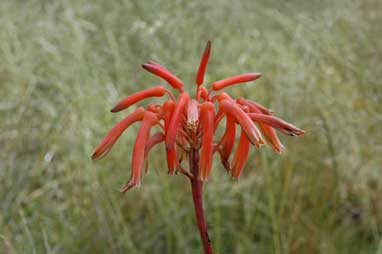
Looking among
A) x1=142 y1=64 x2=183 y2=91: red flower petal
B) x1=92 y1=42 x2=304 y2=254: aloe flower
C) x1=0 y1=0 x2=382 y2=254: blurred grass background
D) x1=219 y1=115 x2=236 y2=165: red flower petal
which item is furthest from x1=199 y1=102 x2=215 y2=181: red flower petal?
x1=0 y1=0 x2=382 y2=254: blurred grass background

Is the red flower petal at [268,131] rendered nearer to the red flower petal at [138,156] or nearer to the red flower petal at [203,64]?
the red flower petal at [203,64]

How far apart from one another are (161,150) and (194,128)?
244cm

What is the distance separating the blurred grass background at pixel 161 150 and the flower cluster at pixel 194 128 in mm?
1062

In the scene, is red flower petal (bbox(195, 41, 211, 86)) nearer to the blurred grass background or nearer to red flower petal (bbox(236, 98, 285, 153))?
red flower petal (bbox(236, 98, 285, 153))

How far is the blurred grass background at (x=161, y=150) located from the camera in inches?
141

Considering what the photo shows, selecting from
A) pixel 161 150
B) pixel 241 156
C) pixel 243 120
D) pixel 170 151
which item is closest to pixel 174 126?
pixel 170 151

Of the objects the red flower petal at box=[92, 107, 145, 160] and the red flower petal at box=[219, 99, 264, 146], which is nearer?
the red flower petal at box=[219, 99, 264, 146]

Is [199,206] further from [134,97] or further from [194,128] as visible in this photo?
[134,97]

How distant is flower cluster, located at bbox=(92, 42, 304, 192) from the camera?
1.92 meters

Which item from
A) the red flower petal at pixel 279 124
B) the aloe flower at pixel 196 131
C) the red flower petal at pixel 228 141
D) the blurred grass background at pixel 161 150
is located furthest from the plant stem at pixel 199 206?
the blurred grass background at pixel 161 150

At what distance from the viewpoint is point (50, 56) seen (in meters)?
4.20

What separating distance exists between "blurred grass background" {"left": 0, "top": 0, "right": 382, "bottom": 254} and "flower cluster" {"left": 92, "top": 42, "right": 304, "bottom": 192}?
3.48 ft

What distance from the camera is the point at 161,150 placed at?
439 centimetres

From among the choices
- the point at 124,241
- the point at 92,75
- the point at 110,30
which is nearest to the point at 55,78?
the point at 92,75
